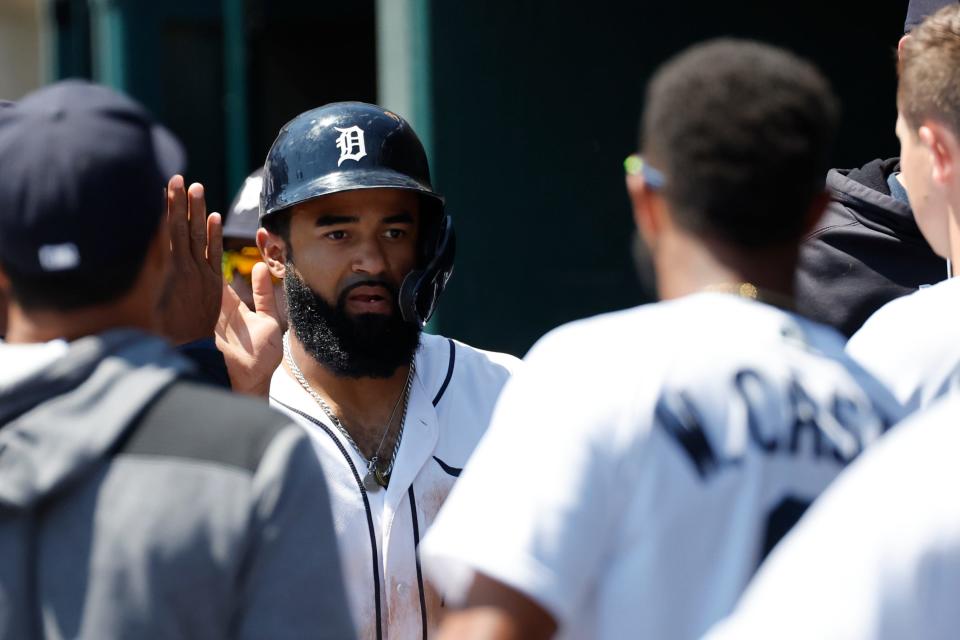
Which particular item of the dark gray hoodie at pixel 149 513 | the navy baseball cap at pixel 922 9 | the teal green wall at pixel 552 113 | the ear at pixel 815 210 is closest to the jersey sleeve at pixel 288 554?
the dark gray hoodie at pixel 149 513

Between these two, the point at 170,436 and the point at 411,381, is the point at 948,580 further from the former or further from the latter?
the point at 411,381

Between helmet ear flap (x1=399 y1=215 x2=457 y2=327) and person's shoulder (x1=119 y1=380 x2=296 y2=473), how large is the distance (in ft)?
5.99

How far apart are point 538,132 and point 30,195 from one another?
4.72 m

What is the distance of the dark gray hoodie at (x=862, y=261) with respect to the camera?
390 centimetres

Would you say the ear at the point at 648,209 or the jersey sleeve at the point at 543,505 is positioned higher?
the ear at the point at 648,209

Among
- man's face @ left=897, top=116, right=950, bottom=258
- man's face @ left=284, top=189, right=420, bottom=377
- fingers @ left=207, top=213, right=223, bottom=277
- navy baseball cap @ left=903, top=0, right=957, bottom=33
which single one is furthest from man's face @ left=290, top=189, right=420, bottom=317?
man's face @ left=897, top=116, right=950, bottom=258

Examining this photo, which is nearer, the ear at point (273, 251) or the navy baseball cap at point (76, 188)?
the navy baseball cap at point (76, 188)

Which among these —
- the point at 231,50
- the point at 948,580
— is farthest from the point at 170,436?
the point at 231,50

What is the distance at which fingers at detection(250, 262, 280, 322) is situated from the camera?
3957 millimetres

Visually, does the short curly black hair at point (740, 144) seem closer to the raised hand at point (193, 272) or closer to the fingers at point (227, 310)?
the raised hand at point (193, 272)

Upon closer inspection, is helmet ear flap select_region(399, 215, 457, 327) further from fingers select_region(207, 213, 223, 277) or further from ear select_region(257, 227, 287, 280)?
fingers select_region(207, 213, 223, 277)

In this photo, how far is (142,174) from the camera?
194 cm

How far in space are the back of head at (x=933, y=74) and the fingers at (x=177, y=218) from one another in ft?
5.25

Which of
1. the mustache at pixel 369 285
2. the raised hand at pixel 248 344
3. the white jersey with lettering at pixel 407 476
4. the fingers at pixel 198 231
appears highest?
the fingers at pixel 198 231
